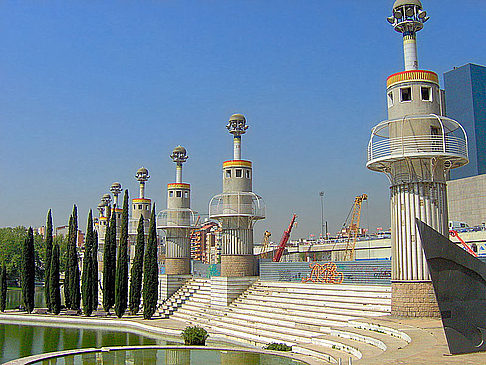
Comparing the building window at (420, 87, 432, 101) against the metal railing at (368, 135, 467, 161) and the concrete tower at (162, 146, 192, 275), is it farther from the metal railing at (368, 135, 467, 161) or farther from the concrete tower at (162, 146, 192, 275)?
the concrete tower at (162, 146, 192, 275)

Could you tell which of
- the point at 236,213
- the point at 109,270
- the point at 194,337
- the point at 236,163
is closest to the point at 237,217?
the point at 236,213

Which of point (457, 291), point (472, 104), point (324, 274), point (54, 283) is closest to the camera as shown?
point (457, 291)

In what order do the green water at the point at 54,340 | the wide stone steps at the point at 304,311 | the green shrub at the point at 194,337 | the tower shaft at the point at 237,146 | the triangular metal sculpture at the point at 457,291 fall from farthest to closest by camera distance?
the tower shaft at the point at 237,146
the green water at the point at 54,340
the wide stone steps at the point at 304,311
the green shrub at the point at 194,337
the triangular metal sculpture at the point at 457,291

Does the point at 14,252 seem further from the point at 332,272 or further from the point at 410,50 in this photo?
the point at 410,50

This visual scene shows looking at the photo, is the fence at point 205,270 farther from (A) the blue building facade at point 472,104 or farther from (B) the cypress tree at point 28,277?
(A) the blue building facade at point 472,104

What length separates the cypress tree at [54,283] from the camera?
35.7 meters

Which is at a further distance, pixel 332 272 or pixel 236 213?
pixel 236 213

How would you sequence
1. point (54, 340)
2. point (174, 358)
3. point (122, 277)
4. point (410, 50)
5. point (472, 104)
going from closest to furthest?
point (174, 358)
point (410, 50)
point (54, 340)
point (122, 277)
point (472, 104)

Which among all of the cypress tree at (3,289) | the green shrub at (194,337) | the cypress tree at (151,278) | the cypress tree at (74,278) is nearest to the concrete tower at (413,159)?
the green shrub at (194,337)

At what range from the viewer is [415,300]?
18344 mm

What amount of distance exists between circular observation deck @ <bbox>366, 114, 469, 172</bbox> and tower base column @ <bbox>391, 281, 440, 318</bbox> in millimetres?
4532

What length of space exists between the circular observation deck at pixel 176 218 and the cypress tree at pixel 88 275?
4.92 metres

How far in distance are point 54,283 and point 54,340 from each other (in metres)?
11.5

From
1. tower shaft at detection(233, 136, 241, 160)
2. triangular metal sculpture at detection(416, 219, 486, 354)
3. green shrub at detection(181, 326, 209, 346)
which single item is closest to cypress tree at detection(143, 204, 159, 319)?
tower shaft at detection(233, 136, 241, 160)
